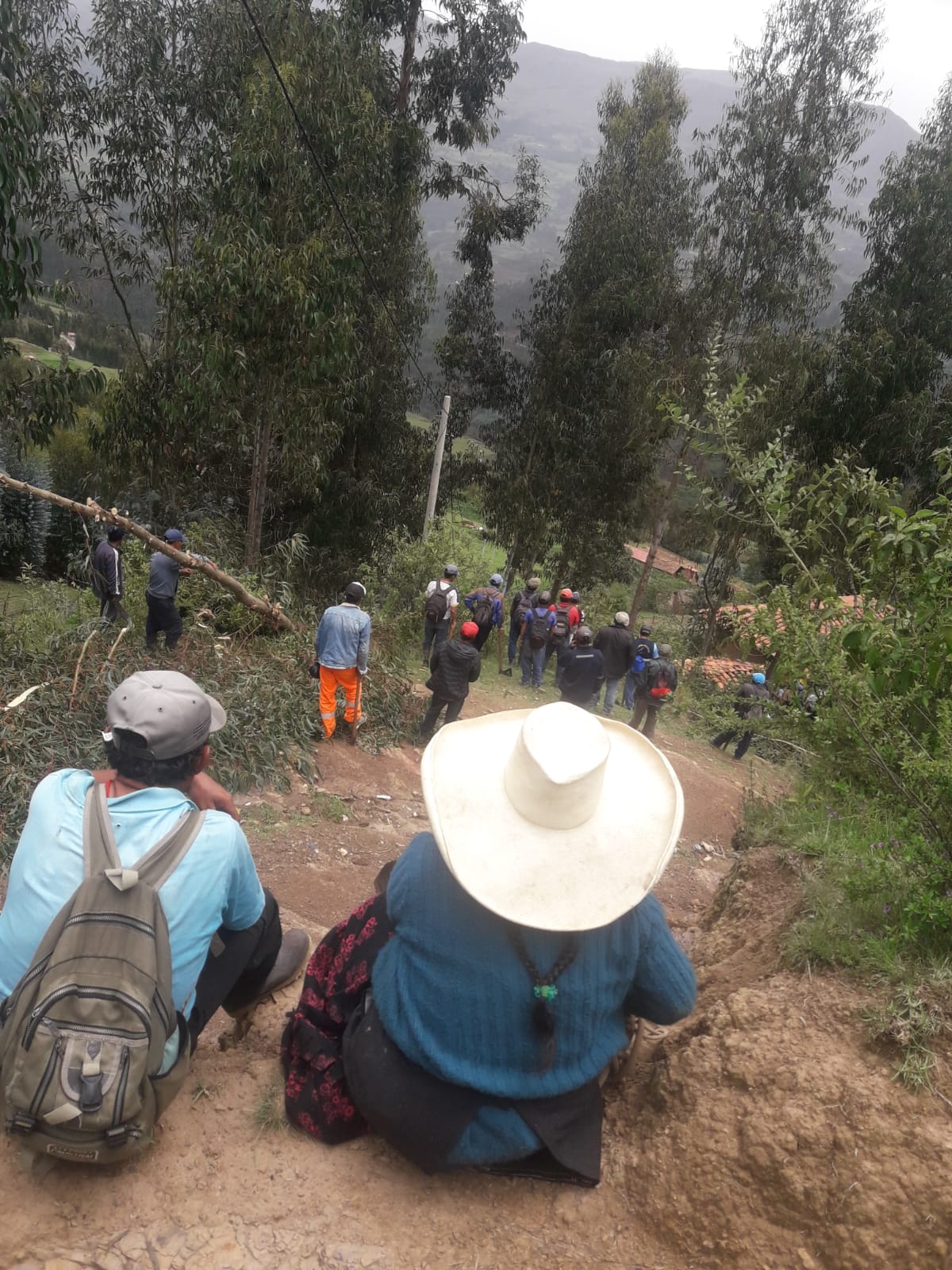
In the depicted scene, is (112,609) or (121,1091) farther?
(112,609)

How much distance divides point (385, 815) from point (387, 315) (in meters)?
11.6

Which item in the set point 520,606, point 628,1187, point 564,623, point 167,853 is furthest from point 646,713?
point 167,853

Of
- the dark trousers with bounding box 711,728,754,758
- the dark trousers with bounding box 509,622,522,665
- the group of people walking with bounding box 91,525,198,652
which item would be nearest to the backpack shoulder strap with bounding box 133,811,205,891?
the group of people walking with bounding box 91,525,198,652

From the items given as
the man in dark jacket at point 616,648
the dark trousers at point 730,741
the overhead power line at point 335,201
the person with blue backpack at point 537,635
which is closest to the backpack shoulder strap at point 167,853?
the overhead power line at point 335,201

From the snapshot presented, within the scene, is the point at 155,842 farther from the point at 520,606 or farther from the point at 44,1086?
the point at 520,606

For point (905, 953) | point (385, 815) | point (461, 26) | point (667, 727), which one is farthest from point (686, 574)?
point (905, 953)

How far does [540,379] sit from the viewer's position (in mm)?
19406

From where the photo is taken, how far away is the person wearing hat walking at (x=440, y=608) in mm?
9750

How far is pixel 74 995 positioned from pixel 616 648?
28.0ft

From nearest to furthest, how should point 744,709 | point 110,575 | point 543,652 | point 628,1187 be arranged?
point 628,1187
point 110,575
point 744,709
point 543,652

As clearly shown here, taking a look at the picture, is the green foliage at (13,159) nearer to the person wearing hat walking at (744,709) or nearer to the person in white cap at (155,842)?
the person in white cap at (155,842)

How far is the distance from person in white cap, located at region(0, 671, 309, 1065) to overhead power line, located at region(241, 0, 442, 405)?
6.95 m

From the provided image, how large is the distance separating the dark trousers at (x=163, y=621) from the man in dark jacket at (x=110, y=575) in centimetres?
37

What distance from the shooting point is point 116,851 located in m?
1.88
